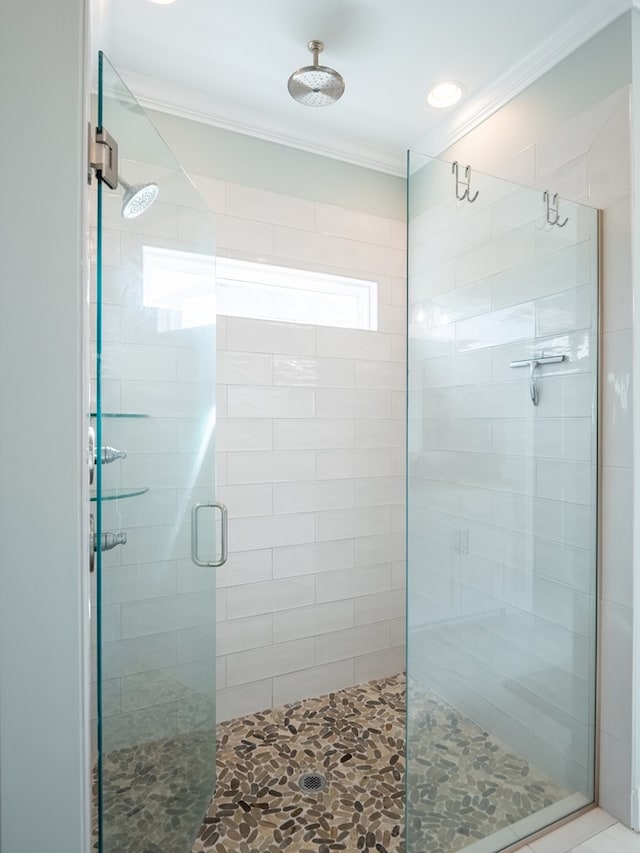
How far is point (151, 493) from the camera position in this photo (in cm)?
132

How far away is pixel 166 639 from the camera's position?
1428 mm

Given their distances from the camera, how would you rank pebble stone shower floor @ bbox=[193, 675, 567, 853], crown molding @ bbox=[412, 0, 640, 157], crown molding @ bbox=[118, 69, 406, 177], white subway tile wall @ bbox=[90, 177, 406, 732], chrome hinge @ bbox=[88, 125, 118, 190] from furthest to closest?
white subway tile wall @ bbox=[90, 177, 406, 732] → crown molding @ bbox=[118, 69, 406, 177] → crown molding @ bbox=[412, 0, 640, 157] → pebble stone shower floor @ bbox=[193, 675, 567, 853] → chrome hinge @ bbox=[88, 125, 118, 190]

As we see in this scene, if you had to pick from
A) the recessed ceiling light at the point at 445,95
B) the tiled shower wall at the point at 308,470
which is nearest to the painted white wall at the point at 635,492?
the recessed ceiling light at the point at 445,95

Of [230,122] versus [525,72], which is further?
[230,122]

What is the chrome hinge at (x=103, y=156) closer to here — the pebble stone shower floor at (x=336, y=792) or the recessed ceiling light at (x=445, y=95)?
Result: the pebble stone shower floor at (x=336, y=792)

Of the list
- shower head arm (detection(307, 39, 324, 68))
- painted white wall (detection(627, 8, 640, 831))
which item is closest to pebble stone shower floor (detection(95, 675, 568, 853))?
painted white wall (detection(627, 8, 640, 831))

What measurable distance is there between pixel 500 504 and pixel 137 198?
4.76 ft

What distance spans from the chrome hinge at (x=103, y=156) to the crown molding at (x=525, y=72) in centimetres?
178

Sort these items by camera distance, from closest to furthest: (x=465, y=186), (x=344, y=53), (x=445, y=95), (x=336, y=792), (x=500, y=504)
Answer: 1. (x=465, y=186)
2. (x=500, y=504)
3. (x=336, y=792)
4. (x=344, y=53)
5. (x=445, y=95)

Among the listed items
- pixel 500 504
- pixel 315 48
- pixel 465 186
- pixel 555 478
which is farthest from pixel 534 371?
pixel 315 48

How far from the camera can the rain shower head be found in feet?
6.06

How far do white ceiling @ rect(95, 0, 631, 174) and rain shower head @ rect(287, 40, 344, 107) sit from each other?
77 millimetres

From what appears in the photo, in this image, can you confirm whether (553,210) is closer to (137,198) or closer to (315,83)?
(315,83)

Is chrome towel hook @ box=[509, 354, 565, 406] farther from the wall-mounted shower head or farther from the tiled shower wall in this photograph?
the wall-mounted shower head
